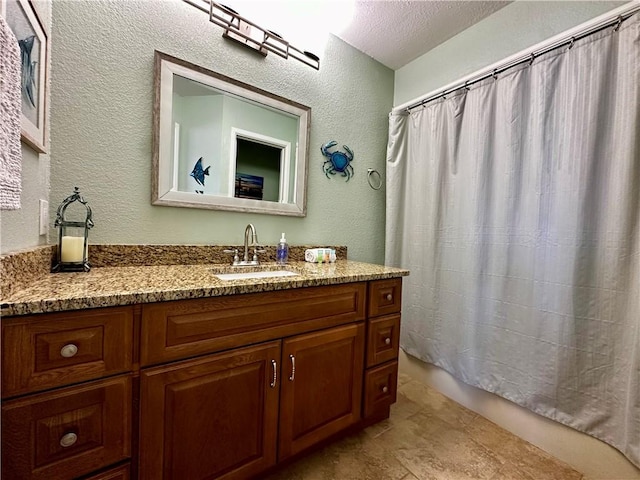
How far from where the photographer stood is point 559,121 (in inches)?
52.6

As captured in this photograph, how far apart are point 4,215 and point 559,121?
2194mm

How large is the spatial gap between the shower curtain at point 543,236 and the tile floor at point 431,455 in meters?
0.23

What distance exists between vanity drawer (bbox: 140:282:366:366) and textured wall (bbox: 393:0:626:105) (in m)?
1.63

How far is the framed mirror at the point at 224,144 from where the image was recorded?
1.33m

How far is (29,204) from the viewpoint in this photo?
927 mm

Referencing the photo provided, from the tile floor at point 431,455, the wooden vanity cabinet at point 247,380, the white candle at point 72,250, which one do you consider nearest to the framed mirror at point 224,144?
the white candle at point 72,250

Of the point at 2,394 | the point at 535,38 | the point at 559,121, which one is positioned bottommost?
the point at 2,394

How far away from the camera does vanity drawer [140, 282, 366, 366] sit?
Result: 2.74 feet

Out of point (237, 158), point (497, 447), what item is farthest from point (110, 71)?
point (497, 447)

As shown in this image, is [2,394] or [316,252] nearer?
[2,394]

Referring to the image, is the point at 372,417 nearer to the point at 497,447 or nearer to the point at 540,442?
the point at 497,447

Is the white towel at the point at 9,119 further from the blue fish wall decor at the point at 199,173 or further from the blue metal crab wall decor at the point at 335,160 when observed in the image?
the blue metal crab wall decor at the point at 335,160

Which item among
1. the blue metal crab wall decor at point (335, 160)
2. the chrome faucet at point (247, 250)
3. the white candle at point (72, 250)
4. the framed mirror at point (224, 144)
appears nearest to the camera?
the white candle at point (72, 250)

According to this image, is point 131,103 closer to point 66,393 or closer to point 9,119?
A: point 9,119
